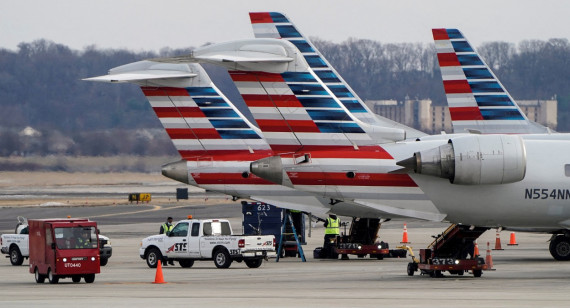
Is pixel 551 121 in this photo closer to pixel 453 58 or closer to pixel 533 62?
pixel 533 62

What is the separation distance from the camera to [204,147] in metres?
49.8

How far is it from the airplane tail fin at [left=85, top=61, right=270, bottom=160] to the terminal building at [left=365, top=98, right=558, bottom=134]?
5964cm

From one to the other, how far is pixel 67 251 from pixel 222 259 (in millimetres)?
8911

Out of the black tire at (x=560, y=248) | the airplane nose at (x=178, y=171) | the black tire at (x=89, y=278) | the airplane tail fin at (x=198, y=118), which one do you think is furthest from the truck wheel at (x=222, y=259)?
the black tire at (x=560, y=248)

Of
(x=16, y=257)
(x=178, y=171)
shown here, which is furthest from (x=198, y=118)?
(x=16, y=257)

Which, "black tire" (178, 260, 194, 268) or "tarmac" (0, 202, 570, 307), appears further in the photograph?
"black tire" (178, 260, 194, 268)

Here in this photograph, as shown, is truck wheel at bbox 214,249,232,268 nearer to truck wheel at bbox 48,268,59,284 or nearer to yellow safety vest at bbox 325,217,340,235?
truck wheel at bbox 48,268,59,284

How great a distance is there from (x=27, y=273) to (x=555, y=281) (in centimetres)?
1999

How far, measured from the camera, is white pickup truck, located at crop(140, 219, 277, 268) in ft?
146

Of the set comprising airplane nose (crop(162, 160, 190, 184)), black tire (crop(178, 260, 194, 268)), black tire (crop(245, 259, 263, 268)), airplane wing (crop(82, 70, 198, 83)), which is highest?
airplane wing (crop(82, 70, 198, 83))

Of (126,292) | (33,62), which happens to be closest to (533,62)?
(33,62)

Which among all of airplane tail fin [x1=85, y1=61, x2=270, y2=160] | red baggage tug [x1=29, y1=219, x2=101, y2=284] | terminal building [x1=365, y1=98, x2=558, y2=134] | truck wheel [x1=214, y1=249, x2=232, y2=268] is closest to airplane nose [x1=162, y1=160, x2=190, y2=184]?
airplane tail fin [x1=85, y1=61, x2=270, y2=160]

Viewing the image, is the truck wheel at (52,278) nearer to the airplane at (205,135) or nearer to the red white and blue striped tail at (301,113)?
the red white and blue striped tail at (301,113)

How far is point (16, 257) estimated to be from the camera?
1986 inches
